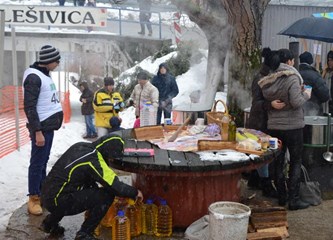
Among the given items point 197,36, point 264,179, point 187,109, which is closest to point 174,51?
point 197,36

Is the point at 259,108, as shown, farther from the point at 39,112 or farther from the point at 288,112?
the point at 39,112

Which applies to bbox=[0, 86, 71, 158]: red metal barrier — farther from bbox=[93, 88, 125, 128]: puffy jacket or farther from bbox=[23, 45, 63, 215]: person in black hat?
bbox=[23, 45, 63, 215]: person in black hat

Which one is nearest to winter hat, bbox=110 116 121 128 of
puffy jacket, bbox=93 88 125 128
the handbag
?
puffy jacket, bbox=93 88 125 128

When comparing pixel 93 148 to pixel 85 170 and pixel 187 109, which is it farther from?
pixel 187 109

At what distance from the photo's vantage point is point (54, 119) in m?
5.19

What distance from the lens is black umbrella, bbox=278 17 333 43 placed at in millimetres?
7477

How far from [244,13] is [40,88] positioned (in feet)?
13.8

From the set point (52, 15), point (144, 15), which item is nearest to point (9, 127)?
point (52, 15)

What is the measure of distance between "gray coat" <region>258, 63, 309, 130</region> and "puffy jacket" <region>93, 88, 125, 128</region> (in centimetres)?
382

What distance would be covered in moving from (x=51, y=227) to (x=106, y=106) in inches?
163

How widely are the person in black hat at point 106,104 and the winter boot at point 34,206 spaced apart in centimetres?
342

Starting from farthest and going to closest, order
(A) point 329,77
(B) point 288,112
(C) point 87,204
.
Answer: (A) point 329,77 → (B) point 288,112 → (C) point 87,204

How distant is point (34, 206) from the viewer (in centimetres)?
527

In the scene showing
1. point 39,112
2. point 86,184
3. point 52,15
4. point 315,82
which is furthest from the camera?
point 52,15
